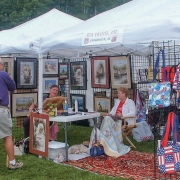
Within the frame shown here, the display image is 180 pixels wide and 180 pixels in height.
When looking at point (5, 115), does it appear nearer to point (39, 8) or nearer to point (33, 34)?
point (33, 34)

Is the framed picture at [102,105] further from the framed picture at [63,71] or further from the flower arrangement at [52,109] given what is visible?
the flower arrangement at [52,109]

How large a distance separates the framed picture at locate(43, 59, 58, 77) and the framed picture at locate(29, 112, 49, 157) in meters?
2.59

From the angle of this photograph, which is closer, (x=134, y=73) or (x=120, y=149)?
(x=120, y=149)

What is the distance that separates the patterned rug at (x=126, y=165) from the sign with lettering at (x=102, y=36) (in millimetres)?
1776

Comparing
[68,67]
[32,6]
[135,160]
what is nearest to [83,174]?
[135,160]

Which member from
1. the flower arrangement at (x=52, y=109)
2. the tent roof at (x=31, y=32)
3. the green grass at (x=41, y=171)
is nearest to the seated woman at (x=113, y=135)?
the green grass at (x=41, y=171)

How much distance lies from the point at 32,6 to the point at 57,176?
28132 millimetres

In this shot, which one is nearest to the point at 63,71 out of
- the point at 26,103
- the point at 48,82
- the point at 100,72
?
the point at 48,82

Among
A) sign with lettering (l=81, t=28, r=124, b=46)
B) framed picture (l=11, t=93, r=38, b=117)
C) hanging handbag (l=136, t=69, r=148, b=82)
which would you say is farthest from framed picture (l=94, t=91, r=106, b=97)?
sign with lettering (l=81, t=28, r=124, b=46)

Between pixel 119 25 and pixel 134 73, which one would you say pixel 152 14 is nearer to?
pixel 119 25

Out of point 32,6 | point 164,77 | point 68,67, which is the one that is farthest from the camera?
point 32,6

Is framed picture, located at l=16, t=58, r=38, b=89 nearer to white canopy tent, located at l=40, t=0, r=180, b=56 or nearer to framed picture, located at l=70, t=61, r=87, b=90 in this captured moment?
framed picture, located at l=70, t=61, r=87, b=90

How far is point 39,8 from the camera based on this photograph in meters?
30.8

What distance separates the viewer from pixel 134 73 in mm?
7750
